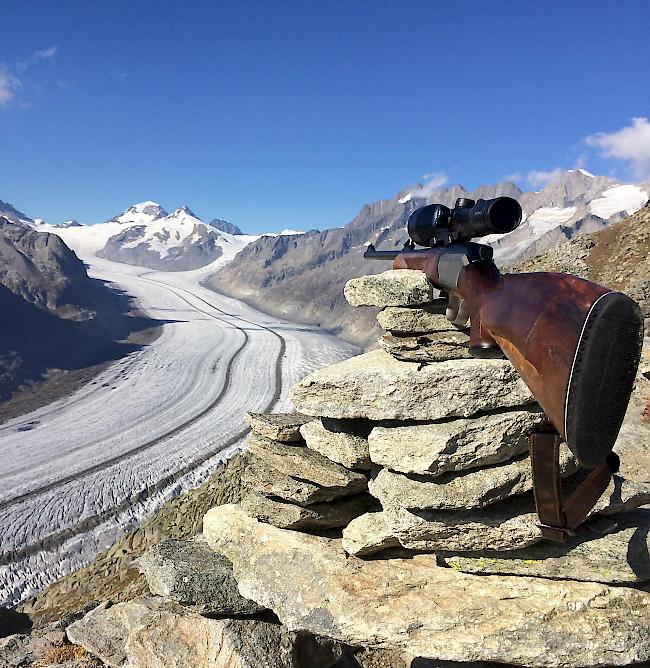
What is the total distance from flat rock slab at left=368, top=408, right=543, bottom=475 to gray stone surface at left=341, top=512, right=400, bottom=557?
1.17 meters

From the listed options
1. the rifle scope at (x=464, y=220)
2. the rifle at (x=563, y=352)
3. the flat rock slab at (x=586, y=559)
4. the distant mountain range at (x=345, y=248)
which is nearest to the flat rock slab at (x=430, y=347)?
the rifle scope at (x=464, y=220)

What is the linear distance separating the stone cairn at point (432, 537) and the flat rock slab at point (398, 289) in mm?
21

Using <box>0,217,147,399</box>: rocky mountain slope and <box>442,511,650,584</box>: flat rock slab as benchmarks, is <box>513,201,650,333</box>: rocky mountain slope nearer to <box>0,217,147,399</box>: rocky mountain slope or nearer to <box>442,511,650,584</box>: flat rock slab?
<box>442,511,650,584</box>: flat rock slab

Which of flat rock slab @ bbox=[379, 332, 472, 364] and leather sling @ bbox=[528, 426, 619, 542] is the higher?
flat rock slab @ bbox=[379, 332, 472, 364]

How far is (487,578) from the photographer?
573 centimetres

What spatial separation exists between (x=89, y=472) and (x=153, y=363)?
71.4 ft

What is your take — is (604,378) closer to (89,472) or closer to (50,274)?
(89,472)

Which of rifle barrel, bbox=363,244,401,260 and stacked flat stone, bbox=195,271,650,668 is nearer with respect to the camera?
stacked flat stone, bbox=195,271,650,668

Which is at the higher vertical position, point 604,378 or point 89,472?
point 604,378

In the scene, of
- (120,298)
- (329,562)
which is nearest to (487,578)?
(329,562)

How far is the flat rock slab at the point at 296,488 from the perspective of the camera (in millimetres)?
7211

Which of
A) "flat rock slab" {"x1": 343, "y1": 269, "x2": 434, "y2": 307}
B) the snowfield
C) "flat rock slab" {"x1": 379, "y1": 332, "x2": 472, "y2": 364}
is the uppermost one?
"flat rock slab" {"x1": 343, "y1": 269, "x2": 434, "y2": 307}

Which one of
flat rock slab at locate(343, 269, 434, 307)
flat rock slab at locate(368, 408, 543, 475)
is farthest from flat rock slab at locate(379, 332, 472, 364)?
flat rock slab at locate(368, 408, 543, 475)

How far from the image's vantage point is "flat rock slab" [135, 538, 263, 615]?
7.21m
